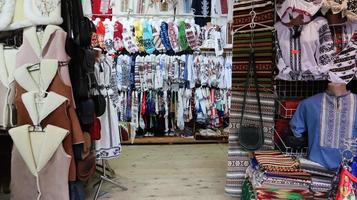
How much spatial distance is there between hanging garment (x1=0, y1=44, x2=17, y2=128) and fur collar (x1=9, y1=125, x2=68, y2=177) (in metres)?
0.17

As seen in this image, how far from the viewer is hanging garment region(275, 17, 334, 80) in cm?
281

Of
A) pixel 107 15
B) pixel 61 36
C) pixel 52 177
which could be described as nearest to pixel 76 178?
pixel 52 177

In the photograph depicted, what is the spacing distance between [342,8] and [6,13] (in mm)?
2476

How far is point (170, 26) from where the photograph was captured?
5.34m

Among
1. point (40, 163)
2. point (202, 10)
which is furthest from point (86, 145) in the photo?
point (202, 10)

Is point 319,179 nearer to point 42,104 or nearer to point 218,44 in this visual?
point 42,104

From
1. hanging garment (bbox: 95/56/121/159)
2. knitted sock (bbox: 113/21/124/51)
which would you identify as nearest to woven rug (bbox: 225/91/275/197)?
hanging garment (bbox: 95/56/121/159)

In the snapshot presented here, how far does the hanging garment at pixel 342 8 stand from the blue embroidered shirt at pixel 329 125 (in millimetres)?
597

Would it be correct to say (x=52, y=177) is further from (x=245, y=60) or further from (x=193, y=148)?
(x=193, y=148)

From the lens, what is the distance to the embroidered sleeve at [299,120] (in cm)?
296

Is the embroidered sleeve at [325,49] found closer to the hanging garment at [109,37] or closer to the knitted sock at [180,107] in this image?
the knitted sock at [180,107]

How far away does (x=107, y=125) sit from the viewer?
10.8 feet

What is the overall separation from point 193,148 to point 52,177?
2916mm

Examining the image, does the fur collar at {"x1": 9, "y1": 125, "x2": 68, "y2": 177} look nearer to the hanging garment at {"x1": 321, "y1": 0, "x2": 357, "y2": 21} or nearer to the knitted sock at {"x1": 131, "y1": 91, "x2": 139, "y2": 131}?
the hanging garment at {"x1": 321, "y1": 0, "x2": 357, "y2": 21}
